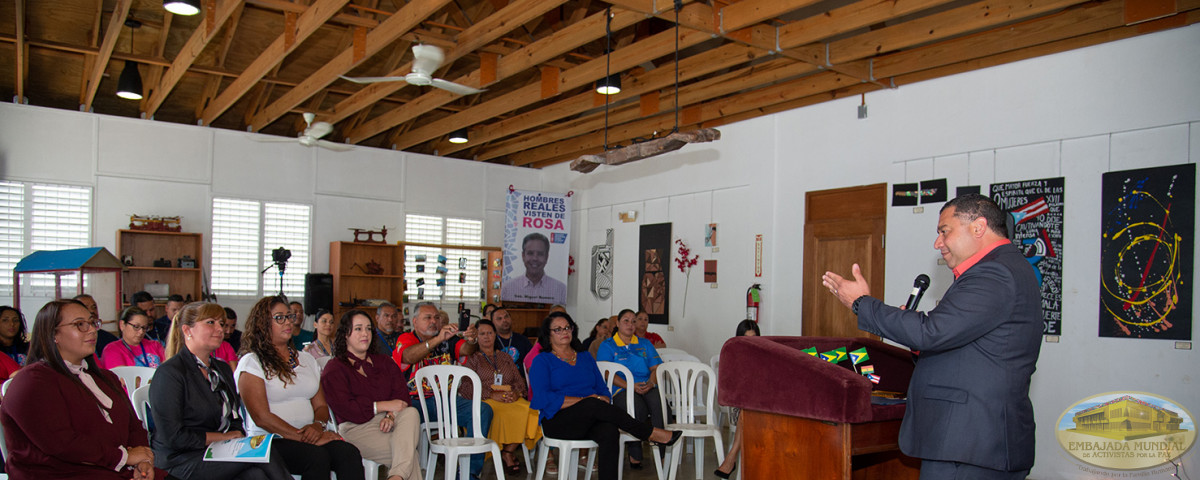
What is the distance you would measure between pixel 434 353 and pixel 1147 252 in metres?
5.14

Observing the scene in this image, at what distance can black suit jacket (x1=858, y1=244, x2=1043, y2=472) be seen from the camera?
2.51m

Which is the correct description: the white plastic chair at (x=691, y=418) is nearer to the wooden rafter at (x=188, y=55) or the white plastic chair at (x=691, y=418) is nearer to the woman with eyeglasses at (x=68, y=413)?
the woman with eyeglasses at (x=68, y=413)

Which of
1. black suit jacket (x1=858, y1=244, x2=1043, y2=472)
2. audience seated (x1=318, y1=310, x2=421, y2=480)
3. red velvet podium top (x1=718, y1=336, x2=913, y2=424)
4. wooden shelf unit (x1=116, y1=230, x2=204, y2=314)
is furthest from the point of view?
wooden shelf unit (x1=116, y1=230, x2=204, y2=314)

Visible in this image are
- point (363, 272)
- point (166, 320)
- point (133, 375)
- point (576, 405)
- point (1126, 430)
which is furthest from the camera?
point (363, 272)

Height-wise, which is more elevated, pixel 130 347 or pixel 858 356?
pixel 858 356

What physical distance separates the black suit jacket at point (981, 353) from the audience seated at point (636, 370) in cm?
389

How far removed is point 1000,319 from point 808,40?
4154 mm

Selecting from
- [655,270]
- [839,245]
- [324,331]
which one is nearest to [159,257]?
[324,331]

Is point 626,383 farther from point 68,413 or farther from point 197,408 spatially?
point 68,413

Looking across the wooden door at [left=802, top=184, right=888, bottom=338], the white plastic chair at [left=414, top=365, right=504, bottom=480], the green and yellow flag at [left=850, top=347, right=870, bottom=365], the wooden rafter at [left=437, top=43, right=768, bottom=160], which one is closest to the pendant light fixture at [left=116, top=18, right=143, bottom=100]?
the wooden rafter at [left=437, top=43, right=768, bottom=160]

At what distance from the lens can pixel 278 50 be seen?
718 centimetres

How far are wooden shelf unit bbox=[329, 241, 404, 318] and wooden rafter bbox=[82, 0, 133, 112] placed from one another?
10.4 ft

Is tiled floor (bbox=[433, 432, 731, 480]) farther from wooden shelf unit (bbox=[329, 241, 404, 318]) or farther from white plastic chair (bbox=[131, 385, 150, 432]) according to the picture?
wooden shelf unit (bbox=[329, 241, 404, 318])

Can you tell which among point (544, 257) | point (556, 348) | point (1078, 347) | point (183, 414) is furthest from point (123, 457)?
point (544, 257)
